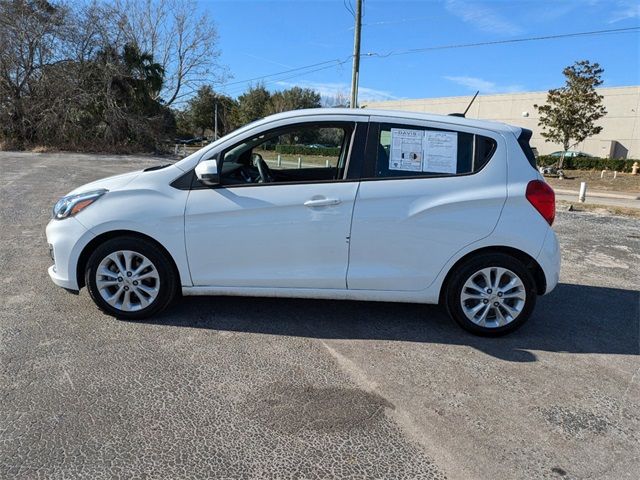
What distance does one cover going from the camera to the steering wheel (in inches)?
164

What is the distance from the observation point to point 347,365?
11.2 feet

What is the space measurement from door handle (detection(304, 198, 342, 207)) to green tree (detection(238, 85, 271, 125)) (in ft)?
204

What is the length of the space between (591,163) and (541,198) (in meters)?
39.8

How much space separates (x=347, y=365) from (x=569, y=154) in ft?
147

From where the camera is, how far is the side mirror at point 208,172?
3.74 metres

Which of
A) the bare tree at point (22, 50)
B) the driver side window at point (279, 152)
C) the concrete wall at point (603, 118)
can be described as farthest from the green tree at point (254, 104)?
the driver side window at point (279, 152)

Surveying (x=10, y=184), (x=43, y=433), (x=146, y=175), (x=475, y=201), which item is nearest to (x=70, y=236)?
(x=146, y=175)

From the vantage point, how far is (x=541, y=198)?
12.5 feet

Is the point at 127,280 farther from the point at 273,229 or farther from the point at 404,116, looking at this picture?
the point at 404,116

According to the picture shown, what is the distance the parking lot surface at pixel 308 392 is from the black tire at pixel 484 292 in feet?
0.44

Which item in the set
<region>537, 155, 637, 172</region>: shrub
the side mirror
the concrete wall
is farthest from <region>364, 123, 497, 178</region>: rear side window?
the concrete wall

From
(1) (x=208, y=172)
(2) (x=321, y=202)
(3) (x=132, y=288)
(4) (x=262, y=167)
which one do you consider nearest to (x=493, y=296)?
(2) (x=321, y=202)

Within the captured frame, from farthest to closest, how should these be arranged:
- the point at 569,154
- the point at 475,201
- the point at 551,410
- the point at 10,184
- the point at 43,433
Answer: the point at 569,154 < the point at 10,184 < the point at 475,201 < the point at 551,410 < the point at 43,433

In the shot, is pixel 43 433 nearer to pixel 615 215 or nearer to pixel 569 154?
pixel 615 215
